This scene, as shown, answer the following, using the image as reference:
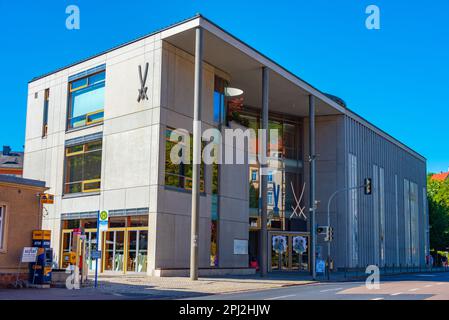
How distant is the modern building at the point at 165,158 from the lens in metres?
30.8

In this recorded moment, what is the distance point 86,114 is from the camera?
1385 inches

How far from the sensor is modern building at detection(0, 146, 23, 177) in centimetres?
6642

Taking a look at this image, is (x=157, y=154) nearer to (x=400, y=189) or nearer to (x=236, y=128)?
(x=236, y=128)

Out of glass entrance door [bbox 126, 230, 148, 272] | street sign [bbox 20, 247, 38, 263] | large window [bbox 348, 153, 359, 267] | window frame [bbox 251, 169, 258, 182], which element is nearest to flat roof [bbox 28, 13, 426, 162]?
large window [bbox 348, 153, 359, 267]

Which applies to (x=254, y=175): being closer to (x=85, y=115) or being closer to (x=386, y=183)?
(x=85, y=115)

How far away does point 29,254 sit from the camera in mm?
21203

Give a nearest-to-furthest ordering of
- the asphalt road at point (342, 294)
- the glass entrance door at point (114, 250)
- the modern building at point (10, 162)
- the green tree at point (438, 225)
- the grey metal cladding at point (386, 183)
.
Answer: the asphalt road at point (342, 294)
the glass entrance door at point (114, 250)
the grey metal cladding at point (386, 183)
the modern building at point (10, 162)
the green tree at point (438, 225)

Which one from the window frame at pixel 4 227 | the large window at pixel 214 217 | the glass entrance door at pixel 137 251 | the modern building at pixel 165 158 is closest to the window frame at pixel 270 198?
the modern building at pixel 165 158

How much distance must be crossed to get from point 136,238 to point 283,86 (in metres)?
16.9

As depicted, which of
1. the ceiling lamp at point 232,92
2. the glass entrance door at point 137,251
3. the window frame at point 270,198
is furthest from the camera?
the window frame at point 270,198

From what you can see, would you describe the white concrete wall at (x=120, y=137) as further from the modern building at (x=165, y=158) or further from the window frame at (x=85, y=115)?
the window frame at (x=85, y=115)

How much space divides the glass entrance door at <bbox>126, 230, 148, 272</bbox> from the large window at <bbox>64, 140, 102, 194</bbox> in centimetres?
427

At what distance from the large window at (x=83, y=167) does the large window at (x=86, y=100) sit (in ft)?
5.05
